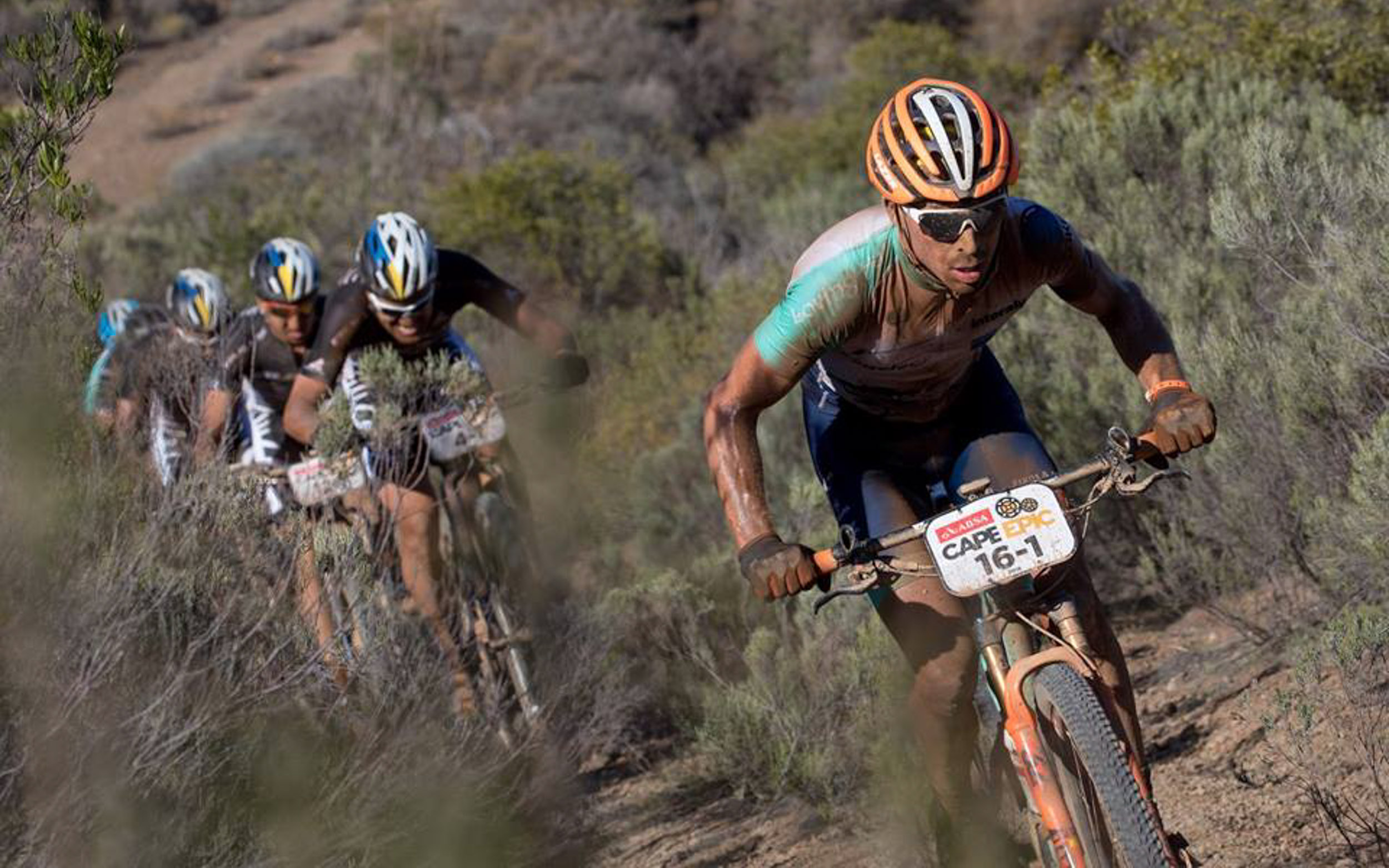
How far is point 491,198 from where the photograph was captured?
50.2 ft

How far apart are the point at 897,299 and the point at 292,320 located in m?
4.48

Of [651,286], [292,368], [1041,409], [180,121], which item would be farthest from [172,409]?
[180,121]

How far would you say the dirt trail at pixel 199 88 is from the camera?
2838 centimetres

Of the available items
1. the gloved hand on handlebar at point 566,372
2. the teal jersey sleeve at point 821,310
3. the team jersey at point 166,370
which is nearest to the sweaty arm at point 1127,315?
the teal jersey sleeve at point 821,310

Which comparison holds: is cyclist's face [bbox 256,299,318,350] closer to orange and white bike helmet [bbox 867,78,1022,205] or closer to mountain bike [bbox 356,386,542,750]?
mountain bike [bbox 356,386,542,750]

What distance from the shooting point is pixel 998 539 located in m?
3.62

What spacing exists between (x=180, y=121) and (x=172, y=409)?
24.5 metres

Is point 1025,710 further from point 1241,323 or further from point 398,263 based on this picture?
point 398,263

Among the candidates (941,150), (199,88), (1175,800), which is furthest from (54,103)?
(199,88)

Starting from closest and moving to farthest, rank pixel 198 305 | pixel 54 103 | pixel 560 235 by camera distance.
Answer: pixel 54 103, pixel 198 305, pixel 560 235

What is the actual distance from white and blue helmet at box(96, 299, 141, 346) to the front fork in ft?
20.7

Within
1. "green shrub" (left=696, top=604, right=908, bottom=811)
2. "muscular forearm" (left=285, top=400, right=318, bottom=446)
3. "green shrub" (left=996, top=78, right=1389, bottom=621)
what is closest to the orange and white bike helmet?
"green shrub" (left=696, top=604, right=908, bottom=811)

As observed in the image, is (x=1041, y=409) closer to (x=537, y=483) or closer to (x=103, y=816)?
(x=537, y=483)

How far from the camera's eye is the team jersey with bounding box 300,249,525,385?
6.89 metres
